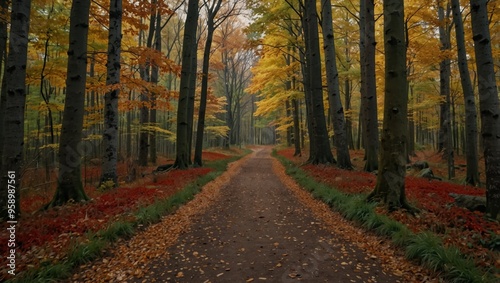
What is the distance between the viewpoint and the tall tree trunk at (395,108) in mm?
6152

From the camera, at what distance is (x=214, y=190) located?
1022 centimetres

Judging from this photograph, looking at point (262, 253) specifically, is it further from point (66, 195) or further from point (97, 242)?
point (66, 195)

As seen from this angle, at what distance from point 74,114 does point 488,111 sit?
9420 millimetres

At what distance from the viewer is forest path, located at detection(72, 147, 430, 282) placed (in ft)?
13.0

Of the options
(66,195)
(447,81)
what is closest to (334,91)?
(447,81)

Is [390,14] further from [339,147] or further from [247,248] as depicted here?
[339,147]

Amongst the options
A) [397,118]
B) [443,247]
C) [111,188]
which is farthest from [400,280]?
[111,188]

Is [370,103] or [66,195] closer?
[66,195]

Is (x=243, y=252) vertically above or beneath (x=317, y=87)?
beneath

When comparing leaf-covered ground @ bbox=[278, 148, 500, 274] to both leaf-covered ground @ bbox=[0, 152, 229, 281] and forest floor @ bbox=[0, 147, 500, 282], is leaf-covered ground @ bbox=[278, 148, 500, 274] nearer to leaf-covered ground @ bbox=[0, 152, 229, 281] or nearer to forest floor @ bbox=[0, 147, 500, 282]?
forest floor @ bbox=[0, 147, 500, 282]

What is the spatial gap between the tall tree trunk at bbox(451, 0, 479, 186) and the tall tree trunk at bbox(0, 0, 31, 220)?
12.9 meters

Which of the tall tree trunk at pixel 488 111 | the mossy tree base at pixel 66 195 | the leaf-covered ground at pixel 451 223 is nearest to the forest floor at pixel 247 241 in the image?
the leaf-covered ground at pixel 451 223

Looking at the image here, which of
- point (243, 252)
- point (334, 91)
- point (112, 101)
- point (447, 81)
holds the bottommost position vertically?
point (243, 252)

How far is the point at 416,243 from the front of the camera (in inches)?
170
